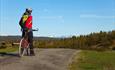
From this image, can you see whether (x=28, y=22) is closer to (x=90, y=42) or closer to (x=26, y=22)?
(x=26, y=22)

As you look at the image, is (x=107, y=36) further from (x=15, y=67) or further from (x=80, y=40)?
(x=15, y=67)

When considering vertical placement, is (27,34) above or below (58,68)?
above

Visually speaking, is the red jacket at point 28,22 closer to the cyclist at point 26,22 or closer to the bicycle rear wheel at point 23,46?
the cyclist at point 26,22

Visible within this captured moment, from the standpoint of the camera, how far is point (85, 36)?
3650 cm

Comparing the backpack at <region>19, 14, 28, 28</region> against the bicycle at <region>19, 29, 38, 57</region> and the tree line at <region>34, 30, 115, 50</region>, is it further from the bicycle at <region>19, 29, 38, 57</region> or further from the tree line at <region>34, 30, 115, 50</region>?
→ the tree line at <region>34, 30, 115, 50</region>

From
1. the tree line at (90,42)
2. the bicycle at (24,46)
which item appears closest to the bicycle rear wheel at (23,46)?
the bicycle at (24,46)

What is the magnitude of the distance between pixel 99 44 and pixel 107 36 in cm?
185

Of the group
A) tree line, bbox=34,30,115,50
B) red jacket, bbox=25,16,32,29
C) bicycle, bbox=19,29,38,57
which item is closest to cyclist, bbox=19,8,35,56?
red jacket, bbox=25,16,32,29

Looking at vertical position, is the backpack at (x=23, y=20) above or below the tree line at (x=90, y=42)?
above

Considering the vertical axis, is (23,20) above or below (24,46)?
above

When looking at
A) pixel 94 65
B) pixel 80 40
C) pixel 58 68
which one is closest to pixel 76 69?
pixel 58 68

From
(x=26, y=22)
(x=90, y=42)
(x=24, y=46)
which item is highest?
(x=26, y=22)

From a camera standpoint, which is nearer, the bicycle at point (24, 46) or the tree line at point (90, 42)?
the bicycle at point (24, 46)

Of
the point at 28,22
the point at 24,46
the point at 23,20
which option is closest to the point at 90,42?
the point at 24,46
